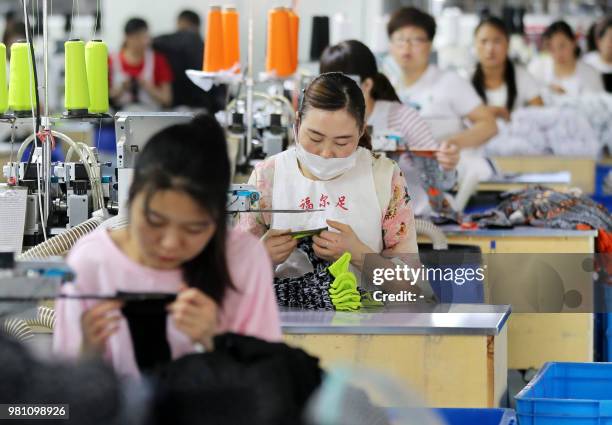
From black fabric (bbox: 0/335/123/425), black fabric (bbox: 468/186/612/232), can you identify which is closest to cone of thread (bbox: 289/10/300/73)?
black fabric (bbox: 468/186/612/232)

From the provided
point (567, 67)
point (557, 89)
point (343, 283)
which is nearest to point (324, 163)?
point (343, 283)

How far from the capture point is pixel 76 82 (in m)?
4.20

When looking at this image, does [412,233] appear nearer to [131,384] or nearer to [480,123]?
[131,384]

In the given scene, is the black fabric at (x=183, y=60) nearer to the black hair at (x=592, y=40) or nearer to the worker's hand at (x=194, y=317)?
the black hair at (x=592, y=40)

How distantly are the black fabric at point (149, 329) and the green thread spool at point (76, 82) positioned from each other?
1.93 m

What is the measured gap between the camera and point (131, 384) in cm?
218

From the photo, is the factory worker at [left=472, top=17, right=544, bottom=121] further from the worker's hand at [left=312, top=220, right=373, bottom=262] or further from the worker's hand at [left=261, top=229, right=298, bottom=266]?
the worker's hand at [left=261, top=229, right=298, bottom=266]

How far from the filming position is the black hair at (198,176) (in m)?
2.32

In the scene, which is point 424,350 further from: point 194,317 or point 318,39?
point 318,39

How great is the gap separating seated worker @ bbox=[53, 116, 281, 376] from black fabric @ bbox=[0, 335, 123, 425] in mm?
150

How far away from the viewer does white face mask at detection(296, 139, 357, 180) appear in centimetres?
387

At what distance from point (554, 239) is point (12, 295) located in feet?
10.7

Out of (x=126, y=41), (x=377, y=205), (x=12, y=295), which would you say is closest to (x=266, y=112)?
(x=377, y=205)

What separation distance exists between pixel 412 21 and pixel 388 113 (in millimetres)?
1479
